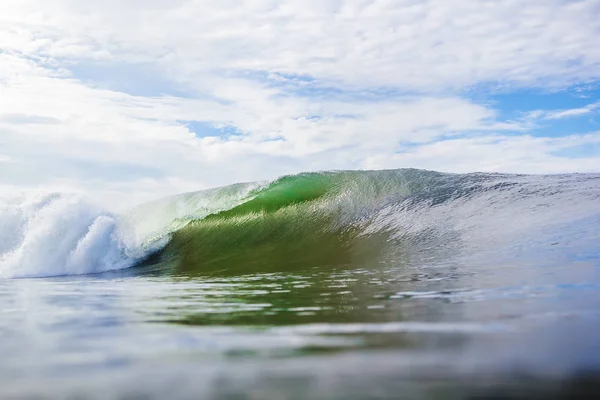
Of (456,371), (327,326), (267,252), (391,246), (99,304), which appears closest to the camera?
(456,371)

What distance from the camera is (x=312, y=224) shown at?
1412 centimetres

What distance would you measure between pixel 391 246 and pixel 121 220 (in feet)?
25.5

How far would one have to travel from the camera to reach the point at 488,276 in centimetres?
654

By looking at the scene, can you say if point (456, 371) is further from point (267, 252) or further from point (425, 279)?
point (267, 252)

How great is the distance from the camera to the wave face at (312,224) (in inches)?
403

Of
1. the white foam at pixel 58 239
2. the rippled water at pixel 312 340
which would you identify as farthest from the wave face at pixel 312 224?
the rippled water at pixel 312 340

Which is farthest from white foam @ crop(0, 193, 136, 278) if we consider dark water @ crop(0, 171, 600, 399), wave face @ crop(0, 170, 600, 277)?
dark water @ crop(0, 171, 600, 399)

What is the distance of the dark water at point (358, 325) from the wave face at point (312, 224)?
0.39 feet

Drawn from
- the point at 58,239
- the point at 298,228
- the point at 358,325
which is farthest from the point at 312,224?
the point at 358,325

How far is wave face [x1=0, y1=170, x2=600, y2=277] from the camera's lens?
10.2 metres

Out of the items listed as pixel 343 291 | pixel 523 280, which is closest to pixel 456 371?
pixel 343 291

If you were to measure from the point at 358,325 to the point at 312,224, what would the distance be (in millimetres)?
10329

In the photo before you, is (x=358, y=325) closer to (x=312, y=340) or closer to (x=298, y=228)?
(x=312, y=340)

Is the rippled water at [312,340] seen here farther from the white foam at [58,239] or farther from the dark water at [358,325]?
the white foam at [58,239]
